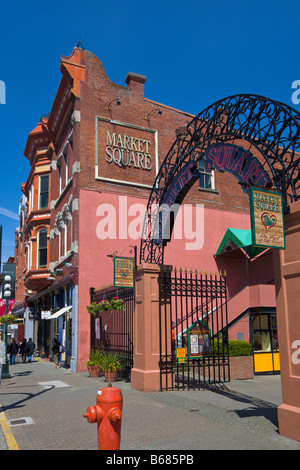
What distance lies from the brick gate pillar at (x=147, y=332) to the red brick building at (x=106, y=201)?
18.9 feet

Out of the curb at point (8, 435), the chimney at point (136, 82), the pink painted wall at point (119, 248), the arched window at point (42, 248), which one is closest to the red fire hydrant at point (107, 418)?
the curb at point (8, 435)

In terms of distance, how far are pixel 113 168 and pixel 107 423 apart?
17.0 metres

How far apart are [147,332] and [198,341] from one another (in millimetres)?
1465

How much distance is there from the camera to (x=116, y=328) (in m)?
15.8

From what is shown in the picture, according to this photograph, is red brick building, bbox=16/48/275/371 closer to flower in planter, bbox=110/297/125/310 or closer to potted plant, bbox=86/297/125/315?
potted plant, bbox=86/297/125/315

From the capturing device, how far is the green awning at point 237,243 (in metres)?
20.5

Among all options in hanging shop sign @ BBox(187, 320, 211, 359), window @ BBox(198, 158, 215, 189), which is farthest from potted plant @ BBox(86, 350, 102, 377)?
window @ BBox(198, 158, 215, 189)

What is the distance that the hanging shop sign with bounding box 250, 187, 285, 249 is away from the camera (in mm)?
6910

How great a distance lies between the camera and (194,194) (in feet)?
78.2

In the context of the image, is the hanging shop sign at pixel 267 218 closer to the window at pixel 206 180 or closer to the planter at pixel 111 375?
the planter at pixel 111 375
